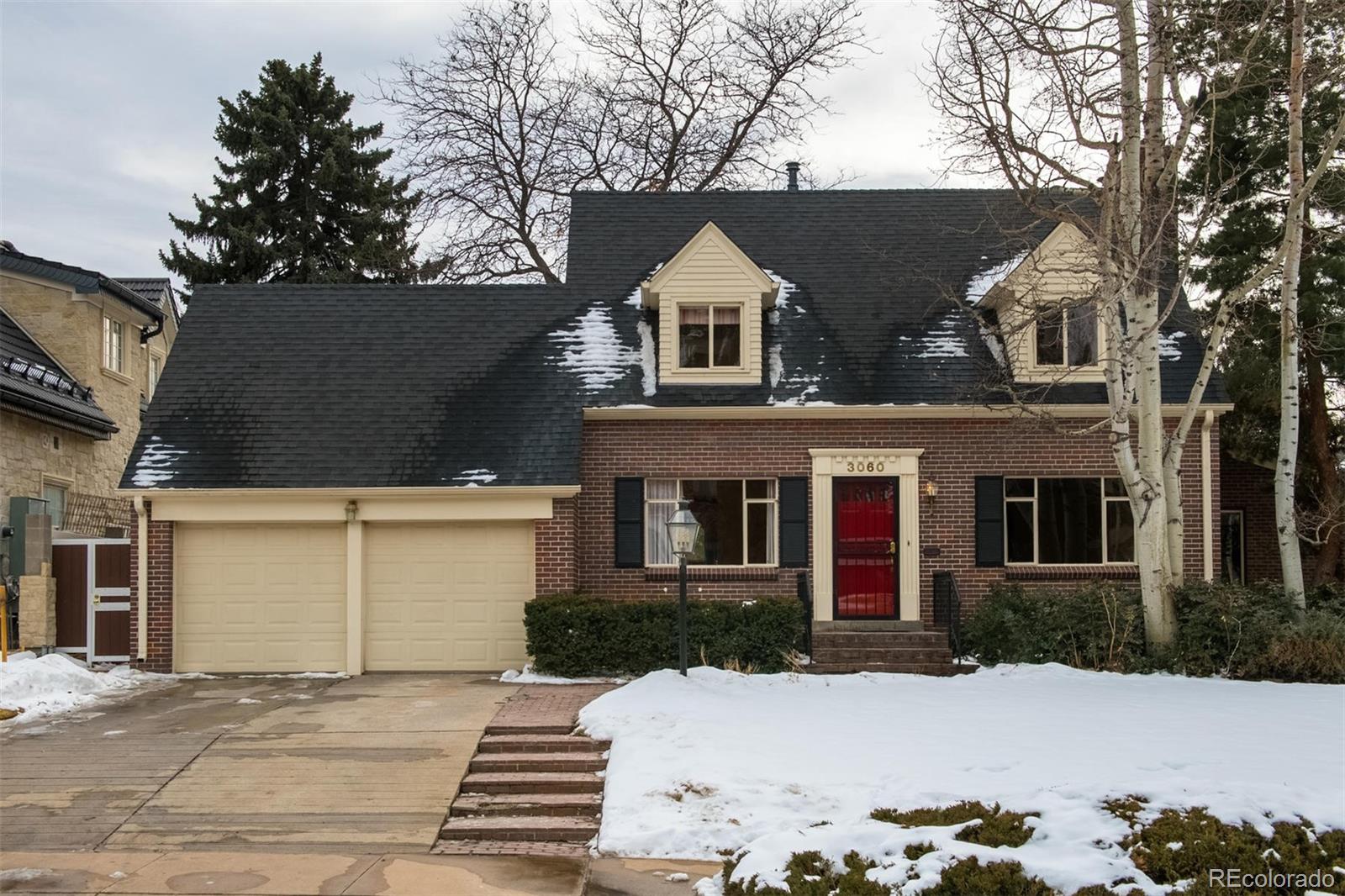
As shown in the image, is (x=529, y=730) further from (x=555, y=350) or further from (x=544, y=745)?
(x=555, y=350)

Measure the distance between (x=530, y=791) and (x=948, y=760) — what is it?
366 centimetres

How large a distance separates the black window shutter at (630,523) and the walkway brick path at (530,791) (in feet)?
13.2

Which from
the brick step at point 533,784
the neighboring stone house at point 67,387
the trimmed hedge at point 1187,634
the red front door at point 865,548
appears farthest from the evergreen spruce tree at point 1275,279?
the neighboring stone house at point 67,387

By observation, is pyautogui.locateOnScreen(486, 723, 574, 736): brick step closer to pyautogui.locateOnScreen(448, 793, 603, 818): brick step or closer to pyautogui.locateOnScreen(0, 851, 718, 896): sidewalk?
pyautogui.locateOnScreen(448, 793, 603, 818): brick step

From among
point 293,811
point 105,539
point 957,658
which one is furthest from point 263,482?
point 957,658

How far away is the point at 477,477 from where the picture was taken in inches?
610

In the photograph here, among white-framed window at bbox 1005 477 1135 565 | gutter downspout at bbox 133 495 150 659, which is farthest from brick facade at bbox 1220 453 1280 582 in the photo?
gutter downspout at bbox 133 495 150 659

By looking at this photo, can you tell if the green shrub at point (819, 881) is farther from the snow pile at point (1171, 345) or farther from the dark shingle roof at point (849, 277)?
the snow pile at point (1171, 345)

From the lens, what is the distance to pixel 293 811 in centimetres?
936

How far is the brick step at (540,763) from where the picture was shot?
34.0 feet

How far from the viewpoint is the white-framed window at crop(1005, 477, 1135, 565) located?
16.3 meters

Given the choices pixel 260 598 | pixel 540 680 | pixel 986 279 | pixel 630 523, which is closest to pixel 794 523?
pixel 630 523

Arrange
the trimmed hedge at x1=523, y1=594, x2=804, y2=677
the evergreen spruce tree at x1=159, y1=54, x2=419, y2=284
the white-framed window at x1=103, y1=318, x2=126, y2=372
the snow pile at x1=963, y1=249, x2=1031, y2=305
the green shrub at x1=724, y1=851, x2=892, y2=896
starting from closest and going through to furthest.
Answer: the green shrub at x1=724, y1=851, x2=892, y2=896 → the trimmed hedge at x1=523, y1=594, x2=804, y2=677 → the snow pile at x1=963, y1=249, x2=1031, y2=305 → the white-framed window at x1=103, y1=318, x2=126, y2=372 → the evergreen spruce tree at x1=159, y1=54, x2=419, y2=284

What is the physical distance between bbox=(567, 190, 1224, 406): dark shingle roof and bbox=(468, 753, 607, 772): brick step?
267 inches
